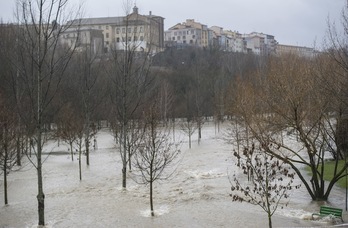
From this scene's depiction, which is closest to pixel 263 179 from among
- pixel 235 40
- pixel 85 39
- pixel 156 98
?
pixel 156 98

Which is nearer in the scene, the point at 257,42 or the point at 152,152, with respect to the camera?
the point at 152,152

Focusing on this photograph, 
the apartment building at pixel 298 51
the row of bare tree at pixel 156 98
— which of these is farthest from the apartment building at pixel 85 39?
the apartment building at pixel 298 51

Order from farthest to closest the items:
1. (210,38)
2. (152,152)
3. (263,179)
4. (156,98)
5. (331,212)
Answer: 1. (210,38)
2. (156,98)
3. (152,152)
4. (331,212)
5. (263,179)

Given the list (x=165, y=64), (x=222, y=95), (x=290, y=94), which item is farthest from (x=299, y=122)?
(x=165, y=64)

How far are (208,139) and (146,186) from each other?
26222 millimetres

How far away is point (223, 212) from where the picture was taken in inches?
670

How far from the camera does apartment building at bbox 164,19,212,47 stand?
141 m

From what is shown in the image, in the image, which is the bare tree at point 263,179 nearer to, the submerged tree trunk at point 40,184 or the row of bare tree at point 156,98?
the row of bare tree at point 156,98

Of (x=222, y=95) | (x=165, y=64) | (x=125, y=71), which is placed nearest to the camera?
(x=125, y=71)

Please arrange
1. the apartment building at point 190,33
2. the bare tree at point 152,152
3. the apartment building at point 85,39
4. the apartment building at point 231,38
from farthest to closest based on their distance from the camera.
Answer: the apartment building at point 231,38 < the apartment building at point 190,33 < the apartment building at point 85,39 < the bare tree at point 152,152

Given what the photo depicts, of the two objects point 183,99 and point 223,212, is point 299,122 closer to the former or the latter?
point 223,212

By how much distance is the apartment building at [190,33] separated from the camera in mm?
141000

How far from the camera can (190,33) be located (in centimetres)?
14312

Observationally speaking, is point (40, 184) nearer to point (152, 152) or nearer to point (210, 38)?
point (152, 152)
